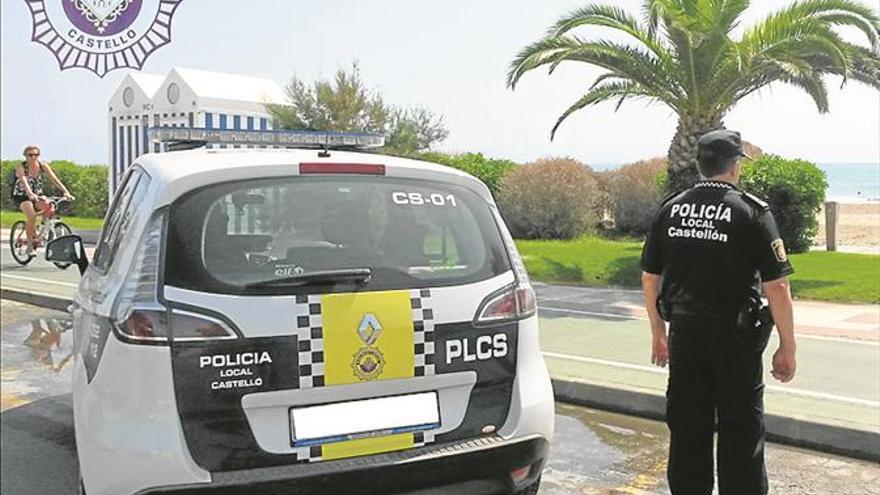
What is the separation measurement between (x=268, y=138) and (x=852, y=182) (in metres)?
11.5

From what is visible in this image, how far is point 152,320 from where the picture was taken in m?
2.83

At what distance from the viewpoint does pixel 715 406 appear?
3.61m

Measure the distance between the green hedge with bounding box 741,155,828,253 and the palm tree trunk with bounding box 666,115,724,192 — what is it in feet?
4.63

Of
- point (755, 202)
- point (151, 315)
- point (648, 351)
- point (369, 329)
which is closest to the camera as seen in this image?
point (151, 315)

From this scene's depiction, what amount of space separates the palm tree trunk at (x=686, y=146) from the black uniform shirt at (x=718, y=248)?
9889 mm

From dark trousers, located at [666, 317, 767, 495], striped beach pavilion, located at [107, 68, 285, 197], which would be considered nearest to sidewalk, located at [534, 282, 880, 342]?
dark trousers, located at [666, 317, 767, 495]

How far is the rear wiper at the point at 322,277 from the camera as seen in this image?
2.96m

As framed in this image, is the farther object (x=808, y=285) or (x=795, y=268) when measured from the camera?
(x=795, y=268)

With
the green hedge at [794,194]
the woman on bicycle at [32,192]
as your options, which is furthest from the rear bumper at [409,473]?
the green hedge at [794,194]

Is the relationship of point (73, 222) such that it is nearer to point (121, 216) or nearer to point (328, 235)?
point (121, 216)

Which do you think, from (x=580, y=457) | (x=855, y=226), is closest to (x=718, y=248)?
(x=580, y=457)

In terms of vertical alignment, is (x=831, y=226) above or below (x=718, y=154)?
below

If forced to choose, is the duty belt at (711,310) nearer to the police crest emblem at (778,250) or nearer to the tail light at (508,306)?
the police crest emblem at (778,250)

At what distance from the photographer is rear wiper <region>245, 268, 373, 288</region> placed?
296cm
